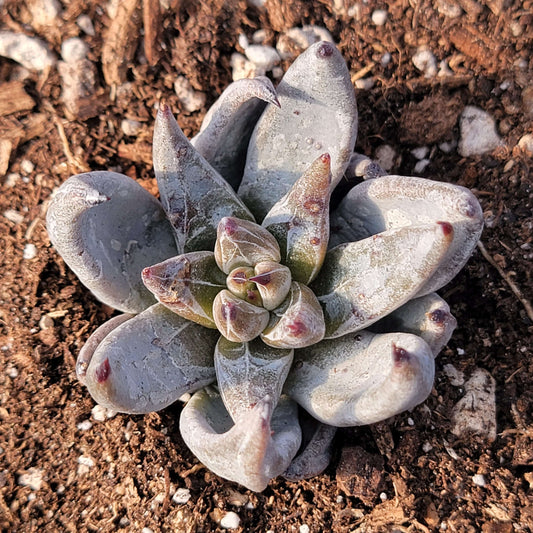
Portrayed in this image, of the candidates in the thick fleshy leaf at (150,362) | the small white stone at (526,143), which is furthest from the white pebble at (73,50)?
the small white stone at (526,143)

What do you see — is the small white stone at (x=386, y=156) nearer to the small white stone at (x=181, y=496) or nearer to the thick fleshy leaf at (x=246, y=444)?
the thick fleshy leaf at (x=246, y=444)

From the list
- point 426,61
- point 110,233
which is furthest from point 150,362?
point 426,61

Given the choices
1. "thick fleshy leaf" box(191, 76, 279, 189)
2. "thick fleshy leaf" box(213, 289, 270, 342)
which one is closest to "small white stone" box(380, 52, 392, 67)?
"thick fleshy leaf" box(191, 76, 279, 189)

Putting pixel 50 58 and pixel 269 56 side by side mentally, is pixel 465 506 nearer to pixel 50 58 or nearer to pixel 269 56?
pixel 269 56

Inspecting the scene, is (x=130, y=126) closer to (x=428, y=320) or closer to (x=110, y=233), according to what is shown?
(x=110, y=233)

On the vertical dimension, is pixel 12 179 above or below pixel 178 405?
above

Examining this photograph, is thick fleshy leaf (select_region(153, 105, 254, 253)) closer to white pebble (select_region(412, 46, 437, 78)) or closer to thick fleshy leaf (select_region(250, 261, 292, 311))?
thick fleshy leaf (select_region(250, 261, 292, 311))
